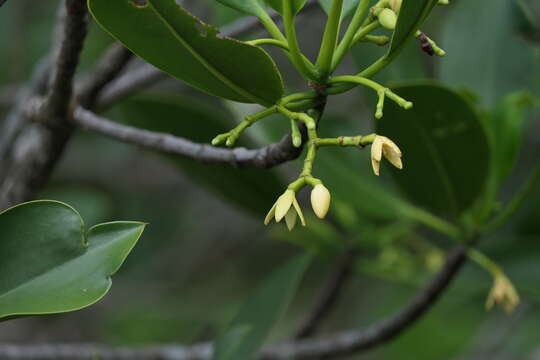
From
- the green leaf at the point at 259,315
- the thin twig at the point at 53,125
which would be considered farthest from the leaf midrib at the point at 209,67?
the green leaf at the point at 259,315

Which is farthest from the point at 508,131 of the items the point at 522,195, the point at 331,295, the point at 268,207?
the point at 331,295

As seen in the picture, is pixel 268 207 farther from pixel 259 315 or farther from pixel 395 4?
pixel 395 4

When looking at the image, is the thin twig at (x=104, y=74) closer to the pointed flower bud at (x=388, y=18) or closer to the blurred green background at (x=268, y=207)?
the blurred green background at (x=268, y=207)

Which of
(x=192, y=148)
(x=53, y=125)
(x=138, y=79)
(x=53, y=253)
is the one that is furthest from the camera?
(x=138, y=79)

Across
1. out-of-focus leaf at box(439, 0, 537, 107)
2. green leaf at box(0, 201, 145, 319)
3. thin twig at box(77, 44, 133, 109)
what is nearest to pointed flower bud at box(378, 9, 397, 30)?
green leaf at box(0, 201, 145, 319)

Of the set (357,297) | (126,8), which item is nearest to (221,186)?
(126,8)

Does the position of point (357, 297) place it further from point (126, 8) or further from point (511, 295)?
point (126, 8)
